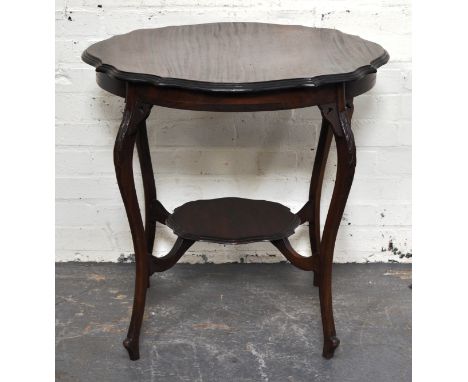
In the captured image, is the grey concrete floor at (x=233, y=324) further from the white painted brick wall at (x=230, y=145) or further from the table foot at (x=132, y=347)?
the white painted brick wall at (x=230, y=145)

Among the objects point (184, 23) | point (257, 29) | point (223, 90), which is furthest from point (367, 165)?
point (223, 90)

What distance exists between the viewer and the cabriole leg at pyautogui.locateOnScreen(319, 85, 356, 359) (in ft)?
6.53

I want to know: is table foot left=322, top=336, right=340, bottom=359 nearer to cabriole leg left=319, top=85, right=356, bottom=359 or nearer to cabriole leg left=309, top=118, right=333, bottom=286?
cabriole leg left=319, top=85, right=356, bottom=359

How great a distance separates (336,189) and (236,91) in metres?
0.46

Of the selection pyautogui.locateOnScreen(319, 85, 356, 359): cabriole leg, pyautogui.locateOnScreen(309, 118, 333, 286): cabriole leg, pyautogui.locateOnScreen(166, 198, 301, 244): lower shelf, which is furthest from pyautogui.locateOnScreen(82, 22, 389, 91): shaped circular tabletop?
pyautogui.locateOnScreen(166, 198, 301, 244): lower shelf

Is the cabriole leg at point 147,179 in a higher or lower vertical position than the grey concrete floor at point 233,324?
higher

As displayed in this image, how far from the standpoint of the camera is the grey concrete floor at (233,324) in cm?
222

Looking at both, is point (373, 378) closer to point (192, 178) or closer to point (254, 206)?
point (254, 206)

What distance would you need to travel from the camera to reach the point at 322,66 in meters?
2.02

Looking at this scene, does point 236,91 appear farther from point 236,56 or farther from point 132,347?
point 132,347

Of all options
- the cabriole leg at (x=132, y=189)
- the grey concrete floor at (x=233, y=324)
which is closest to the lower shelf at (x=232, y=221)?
the cabriole leg at (x=132, y=189)

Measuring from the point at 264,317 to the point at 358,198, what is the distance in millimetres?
702

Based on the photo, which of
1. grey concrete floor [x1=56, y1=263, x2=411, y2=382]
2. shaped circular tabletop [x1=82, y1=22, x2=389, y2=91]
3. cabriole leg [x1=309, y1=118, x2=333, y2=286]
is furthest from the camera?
cabriole leg [x1=309, y1=118, x2=333, y2=286]

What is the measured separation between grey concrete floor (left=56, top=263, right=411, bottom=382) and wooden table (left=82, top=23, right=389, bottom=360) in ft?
0.36
